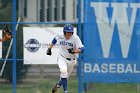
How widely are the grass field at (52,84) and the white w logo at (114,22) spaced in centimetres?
91

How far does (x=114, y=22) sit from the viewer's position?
16.8 meters

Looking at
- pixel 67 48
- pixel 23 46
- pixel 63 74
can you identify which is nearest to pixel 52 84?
pixel 23 46

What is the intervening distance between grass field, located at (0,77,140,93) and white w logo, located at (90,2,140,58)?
2.98 feet

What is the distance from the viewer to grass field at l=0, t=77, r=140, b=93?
55.8 ft

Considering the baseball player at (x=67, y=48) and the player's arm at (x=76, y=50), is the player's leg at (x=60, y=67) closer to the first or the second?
the baseball player at (x=67, y=48)

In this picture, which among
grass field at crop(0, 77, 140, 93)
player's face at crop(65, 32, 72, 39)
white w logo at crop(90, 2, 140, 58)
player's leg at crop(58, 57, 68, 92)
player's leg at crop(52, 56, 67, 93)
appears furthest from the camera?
grass field at crop(0, 77, 140, 93)

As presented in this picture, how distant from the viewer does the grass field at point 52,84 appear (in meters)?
17.0

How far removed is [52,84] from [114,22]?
2479 millimetres

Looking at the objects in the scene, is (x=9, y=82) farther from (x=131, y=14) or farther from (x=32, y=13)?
(x=131, y=14)

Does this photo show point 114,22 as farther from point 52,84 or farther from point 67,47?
point 52,84

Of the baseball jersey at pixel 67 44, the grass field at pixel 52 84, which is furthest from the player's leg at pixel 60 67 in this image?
the grass field at pixel 52 84

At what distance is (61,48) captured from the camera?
49.8ft

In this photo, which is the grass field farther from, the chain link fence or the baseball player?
the baseball player

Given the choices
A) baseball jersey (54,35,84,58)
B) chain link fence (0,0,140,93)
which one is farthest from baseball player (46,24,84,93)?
chain link fence (0,0,140,93)
